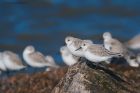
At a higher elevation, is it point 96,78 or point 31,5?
point 31,5

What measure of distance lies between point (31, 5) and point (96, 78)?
104ft

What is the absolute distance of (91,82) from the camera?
12.6 meters

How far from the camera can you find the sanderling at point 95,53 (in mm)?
13719

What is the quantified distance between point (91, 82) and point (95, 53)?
4.33ft

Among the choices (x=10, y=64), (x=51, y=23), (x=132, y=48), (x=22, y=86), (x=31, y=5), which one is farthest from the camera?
(x=31, y=5)

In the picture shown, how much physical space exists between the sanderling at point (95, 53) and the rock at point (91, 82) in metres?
0.25

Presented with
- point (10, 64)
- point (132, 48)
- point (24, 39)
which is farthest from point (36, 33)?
point (10, 64)

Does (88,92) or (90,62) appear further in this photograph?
(90,62)

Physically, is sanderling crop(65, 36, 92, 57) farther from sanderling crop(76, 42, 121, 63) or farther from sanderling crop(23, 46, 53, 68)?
sanderling crop(23, 46, 53, 68)

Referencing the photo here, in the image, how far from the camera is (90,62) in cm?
1380

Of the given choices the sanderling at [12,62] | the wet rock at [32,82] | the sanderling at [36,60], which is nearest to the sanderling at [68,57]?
the sanderling at [36,60]

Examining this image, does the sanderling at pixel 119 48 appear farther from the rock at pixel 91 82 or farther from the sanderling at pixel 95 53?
the rock at pixel 91 82

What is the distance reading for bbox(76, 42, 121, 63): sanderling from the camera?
45.0 feet

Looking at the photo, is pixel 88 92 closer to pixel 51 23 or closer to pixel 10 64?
pixel 10 64
